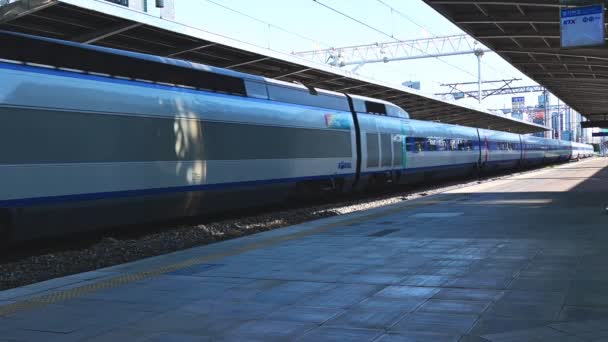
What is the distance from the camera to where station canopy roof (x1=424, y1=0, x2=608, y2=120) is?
1680 centimetres

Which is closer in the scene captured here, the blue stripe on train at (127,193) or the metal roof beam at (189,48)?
the blue stripe on train at (127,193)

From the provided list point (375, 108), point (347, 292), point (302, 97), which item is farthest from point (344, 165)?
point (347, 292)

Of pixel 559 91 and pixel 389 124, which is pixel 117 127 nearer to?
pixel 389 124

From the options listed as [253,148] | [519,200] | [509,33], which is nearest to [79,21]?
[253,148]

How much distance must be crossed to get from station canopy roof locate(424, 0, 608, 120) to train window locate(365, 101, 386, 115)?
357cm

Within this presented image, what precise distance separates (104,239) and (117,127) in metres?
1.92

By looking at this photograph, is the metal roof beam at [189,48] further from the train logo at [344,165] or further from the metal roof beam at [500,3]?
the metal roof beam at [500,3]

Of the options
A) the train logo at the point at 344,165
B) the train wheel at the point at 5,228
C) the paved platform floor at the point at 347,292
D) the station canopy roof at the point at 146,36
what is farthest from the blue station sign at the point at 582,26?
the train wheel at the point at 5,228

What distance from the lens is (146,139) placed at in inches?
396

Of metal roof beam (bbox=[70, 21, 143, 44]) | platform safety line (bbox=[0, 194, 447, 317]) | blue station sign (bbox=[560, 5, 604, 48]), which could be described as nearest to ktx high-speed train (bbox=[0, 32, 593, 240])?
platform safety line (bbox=[0, 194, 447, 317])

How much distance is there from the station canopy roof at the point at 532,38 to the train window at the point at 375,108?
357 cm

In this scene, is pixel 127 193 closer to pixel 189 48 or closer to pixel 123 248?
pixel 123 248

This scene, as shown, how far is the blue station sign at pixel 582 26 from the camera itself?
12727 millimetres

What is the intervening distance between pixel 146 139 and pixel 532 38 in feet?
50.4
